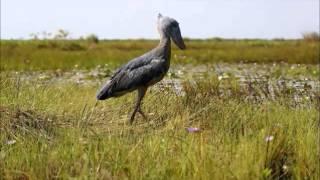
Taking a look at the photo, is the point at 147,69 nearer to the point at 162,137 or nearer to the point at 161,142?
the point at 162,137

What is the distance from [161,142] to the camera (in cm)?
451

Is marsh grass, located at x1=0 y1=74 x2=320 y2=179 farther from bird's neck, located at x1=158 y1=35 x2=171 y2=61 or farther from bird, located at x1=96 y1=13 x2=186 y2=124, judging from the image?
bird's neck, located at x1=158 y1=35 x2=171 y2=61

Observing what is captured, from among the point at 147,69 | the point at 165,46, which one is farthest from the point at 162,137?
the point at 165,46

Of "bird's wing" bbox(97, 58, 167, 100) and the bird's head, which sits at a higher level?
the bird's head

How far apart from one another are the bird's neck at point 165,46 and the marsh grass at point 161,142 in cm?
51

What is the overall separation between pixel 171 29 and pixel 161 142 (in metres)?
1.50

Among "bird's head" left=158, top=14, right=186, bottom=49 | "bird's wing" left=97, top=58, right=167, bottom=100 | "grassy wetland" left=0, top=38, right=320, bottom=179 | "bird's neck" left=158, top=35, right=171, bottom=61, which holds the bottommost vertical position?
"grassy wetland" left=0, top=38, right=320, bottom=179

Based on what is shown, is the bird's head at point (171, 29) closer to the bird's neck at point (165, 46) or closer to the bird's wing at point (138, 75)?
the bird's neck at point (165, 46)

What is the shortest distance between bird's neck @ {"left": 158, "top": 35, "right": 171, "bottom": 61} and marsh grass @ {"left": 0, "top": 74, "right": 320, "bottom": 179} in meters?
0.51

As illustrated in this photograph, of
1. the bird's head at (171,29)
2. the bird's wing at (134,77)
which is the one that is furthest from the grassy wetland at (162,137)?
the bird's head at (171,29)

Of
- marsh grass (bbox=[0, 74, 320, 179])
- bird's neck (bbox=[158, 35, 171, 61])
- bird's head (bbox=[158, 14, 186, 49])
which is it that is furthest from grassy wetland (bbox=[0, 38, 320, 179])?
bird's head (bbox=[158, 14, 186, 49])

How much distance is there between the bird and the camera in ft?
18.4

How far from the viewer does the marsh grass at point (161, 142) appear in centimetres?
402

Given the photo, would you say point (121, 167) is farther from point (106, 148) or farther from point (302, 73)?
point (302, 73)
